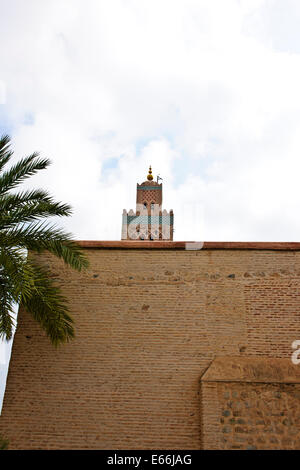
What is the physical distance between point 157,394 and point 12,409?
8.71 ft

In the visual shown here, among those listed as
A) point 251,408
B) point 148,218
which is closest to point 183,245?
point 251,408

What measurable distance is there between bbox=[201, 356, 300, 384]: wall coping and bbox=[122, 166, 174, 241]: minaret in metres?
18.4

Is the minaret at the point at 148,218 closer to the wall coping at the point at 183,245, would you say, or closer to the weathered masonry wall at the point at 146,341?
the wall coping at the point at 183,245

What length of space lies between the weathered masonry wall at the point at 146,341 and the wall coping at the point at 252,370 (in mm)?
130

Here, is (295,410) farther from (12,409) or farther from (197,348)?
(12,409)

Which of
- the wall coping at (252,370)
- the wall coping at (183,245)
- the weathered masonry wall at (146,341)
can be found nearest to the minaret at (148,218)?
the wall coping at (183,245)

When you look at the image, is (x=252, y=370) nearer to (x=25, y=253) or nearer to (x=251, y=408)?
(x=251, y=408)

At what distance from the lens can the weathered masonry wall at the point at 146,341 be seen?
6.75 meters

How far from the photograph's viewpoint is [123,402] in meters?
6.90

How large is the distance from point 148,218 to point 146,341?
1965 cm

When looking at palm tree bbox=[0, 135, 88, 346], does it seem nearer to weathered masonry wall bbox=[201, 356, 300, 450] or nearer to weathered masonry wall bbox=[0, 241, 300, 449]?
weathered masonry wall bbox=[0, 241, 300, 449]

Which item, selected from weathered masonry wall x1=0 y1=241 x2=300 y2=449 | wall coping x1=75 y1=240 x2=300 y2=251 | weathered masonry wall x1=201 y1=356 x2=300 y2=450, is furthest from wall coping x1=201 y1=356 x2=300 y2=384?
wall coping x1=75 y1=240 x2=300 y2=251

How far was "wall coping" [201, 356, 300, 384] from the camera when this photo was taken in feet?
21.6

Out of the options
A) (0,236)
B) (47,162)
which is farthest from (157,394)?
(47,162)
